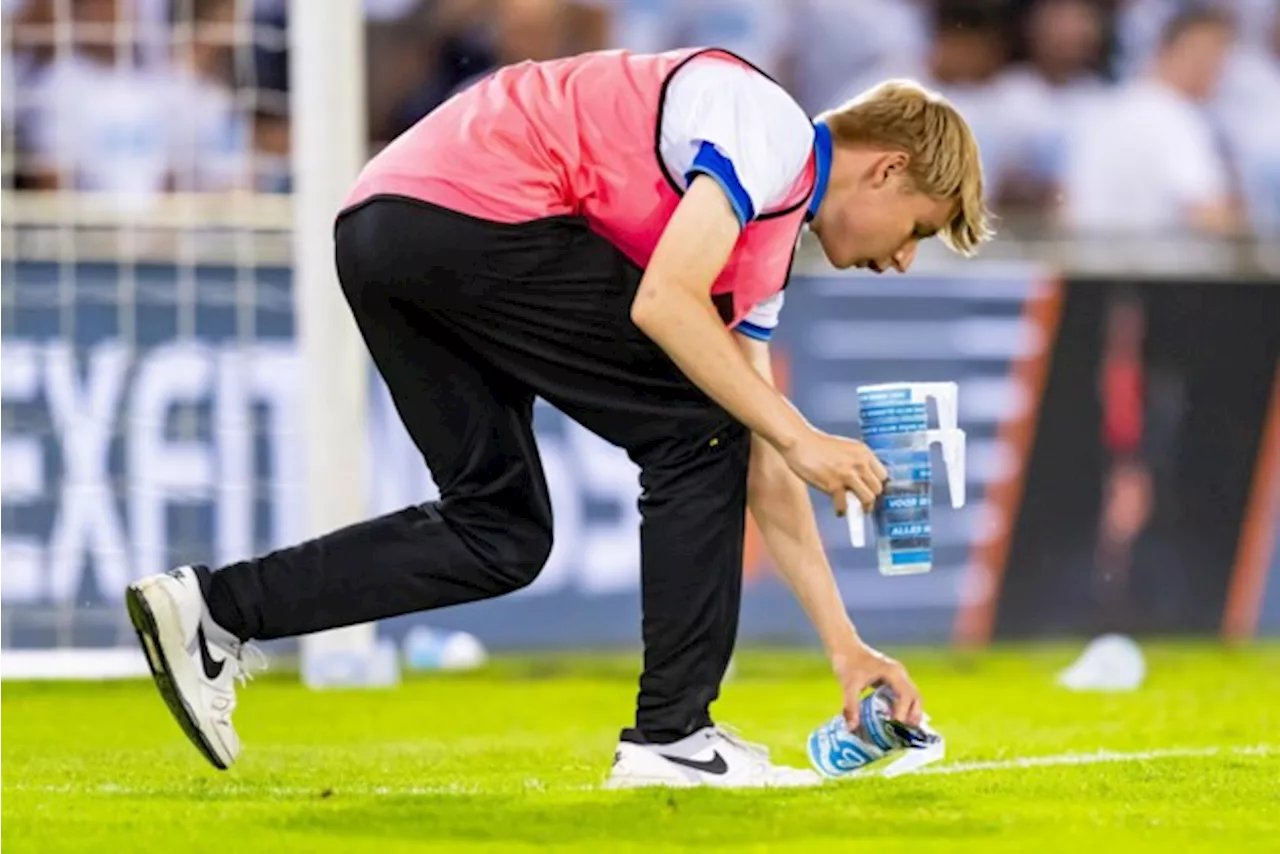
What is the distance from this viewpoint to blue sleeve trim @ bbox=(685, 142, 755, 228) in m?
3.71

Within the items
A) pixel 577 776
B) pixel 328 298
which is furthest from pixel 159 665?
pixel 328 298

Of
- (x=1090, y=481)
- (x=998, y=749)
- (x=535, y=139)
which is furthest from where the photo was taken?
(x=1090, y=481)

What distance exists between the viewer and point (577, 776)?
4461 mm

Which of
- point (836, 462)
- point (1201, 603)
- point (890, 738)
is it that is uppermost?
point (836, 462)

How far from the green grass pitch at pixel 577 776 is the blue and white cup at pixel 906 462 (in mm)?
415

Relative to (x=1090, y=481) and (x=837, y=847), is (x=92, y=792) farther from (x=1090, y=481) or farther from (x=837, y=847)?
(x=1090, y=481)

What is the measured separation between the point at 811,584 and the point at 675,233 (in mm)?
845

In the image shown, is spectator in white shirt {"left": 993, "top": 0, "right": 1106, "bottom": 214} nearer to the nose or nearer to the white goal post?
A: the white goal post

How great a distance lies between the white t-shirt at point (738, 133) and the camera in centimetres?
373

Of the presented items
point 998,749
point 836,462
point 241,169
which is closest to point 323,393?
point 241,169

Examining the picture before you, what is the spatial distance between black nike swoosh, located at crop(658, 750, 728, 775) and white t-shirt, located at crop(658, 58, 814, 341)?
3.06 ft

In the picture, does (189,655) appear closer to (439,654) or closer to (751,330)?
(751,330)

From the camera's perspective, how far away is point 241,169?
8883 mm

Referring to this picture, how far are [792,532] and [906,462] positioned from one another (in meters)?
0.52
